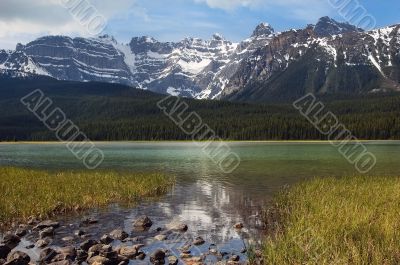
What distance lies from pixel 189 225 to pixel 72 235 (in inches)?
279

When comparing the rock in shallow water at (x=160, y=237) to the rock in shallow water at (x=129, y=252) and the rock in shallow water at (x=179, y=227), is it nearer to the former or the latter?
the rock in shallow water at (x=179, y=227)

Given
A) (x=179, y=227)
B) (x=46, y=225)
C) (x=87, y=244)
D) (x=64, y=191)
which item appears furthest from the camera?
(x=64, y=191)

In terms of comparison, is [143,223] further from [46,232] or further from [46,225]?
[46,232]

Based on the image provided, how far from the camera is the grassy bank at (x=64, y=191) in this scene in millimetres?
29922

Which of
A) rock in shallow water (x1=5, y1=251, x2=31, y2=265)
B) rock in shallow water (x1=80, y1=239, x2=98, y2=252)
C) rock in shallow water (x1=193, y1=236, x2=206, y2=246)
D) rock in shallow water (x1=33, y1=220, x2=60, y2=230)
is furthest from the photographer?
rock in shallow water (x1=33, y1=220, x2=60, y2=230)

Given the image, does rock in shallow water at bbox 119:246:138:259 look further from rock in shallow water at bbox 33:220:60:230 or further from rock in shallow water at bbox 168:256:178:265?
rock in shallow water at bbox 33:220:60:230

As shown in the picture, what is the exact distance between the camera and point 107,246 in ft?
68.1

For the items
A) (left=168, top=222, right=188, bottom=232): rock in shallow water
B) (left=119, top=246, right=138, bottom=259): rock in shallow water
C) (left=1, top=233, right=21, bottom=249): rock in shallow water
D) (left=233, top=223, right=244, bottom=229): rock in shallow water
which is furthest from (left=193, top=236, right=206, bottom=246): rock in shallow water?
(left=1, top=233, right=21, bottom=249): rock in shallow water

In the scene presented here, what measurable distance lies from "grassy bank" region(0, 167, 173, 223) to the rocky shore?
2.05 m

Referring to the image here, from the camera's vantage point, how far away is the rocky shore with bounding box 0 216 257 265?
19.7m

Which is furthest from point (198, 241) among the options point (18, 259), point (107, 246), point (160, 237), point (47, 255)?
point (18, 259)

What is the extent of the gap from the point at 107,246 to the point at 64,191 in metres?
16.9

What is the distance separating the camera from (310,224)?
2109 centimetres

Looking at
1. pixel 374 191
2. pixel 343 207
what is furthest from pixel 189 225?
pixel 374 191
